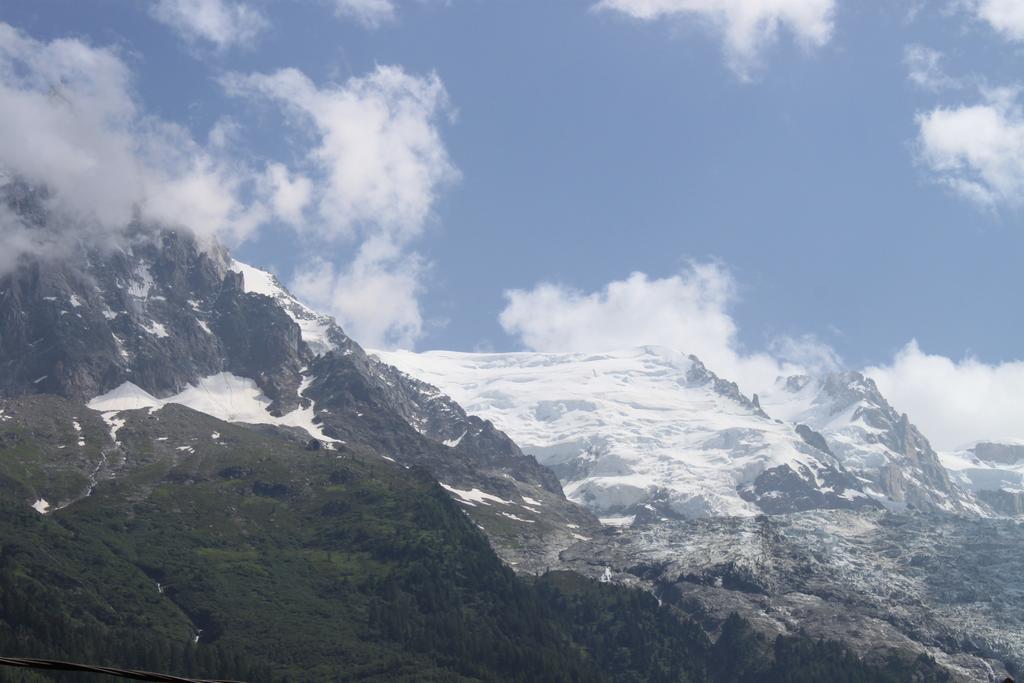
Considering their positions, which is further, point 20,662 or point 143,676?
point 20,662

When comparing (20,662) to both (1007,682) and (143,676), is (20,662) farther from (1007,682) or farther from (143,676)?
(1007,682)

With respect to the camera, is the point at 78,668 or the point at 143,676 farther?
the point at 78,668

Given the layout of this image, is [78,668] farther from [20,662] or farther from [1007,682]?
[1007,682]

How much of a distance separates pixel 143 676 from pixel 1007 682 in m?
14.9

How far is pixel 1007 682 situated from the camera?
74.0 feet

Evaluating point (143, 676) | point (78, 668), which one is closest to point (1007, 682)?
point (143, 676)

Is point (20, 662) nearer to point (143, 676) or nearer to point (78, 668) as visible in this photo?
point (78, 668)

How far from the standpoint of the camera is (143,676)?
851 inches

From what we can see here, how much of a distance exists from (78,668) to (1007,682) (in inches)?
687

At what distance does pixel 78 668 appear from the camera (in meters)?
25.4

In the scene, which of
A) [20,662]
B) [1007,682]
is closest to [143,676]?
[20,662]

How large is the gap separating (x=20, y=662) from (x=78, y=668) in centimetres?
158
